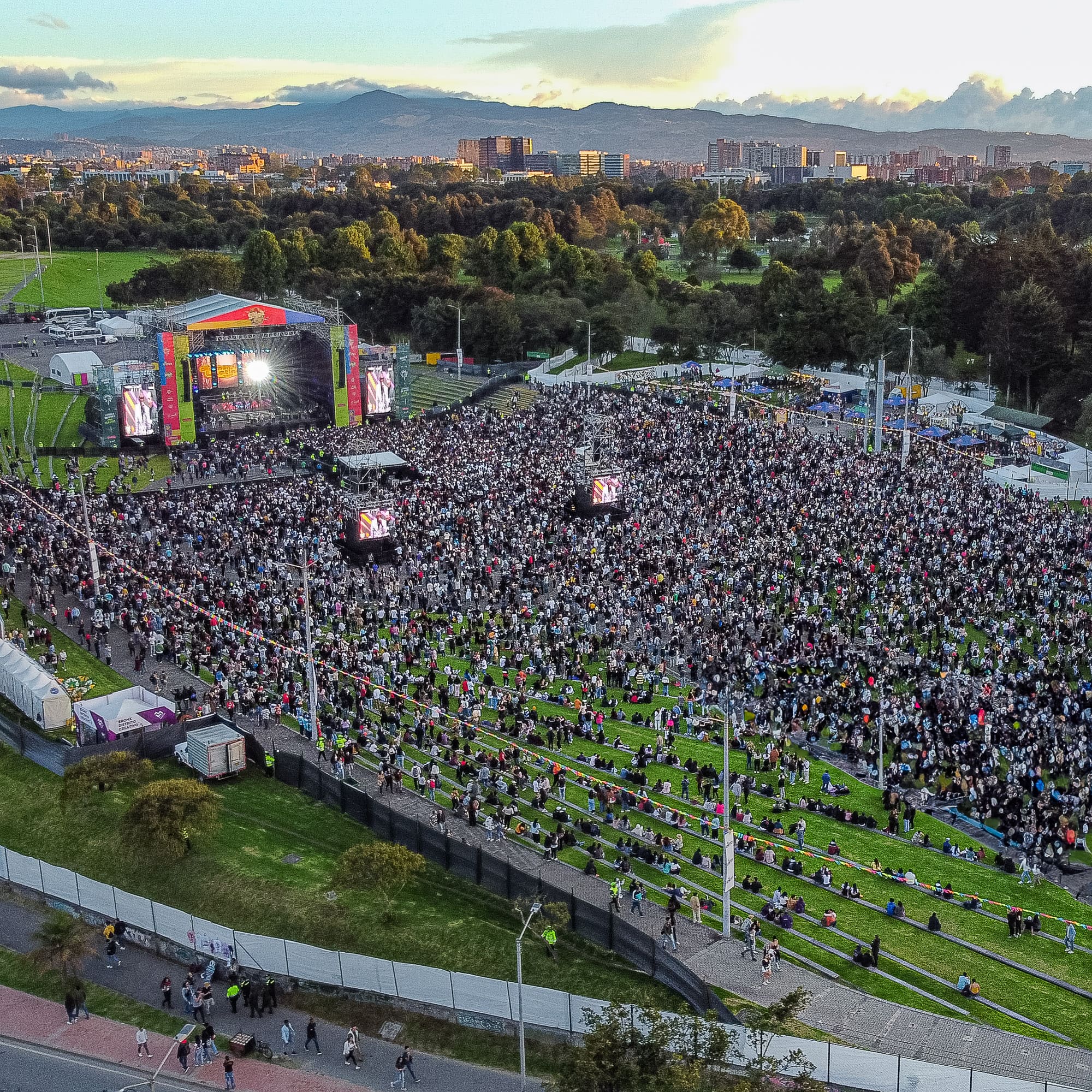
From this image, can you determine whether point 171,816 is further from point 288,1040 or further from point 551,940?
point 551,940

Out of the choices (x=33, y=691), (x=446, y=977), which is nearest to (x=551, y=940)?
(x=446, y=977)

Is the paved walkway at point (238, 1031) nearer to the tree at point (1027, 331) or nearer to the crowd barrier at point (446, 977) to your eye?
the crowd barrier at point (446, 977)

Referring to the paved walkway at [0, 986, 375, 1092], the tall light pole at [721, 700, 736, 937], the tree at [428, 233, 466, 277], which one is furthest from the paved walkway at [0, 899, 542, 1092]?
the tree at [428, 233, 466, 277]

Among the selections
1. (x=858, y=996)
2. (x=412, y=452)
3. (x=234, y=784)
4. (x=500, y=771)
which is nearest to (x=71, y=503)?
(x=412, y=452)

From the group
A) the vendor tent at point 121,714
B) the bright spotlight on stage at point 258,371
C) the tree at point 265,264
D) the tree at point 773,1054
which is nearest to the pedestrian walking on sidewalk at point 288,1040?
the tree at point 773,1054

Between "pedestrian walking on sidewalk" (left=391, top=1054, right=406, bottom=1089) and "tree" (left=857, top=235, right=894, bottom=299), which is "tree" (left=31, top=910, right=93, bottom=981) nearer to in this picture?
"pedestrian walking on sidewalk" (left=391, top=1054, right=406, bottom=1089)

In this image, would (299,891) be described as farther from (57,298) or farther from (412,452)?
(57,298)
